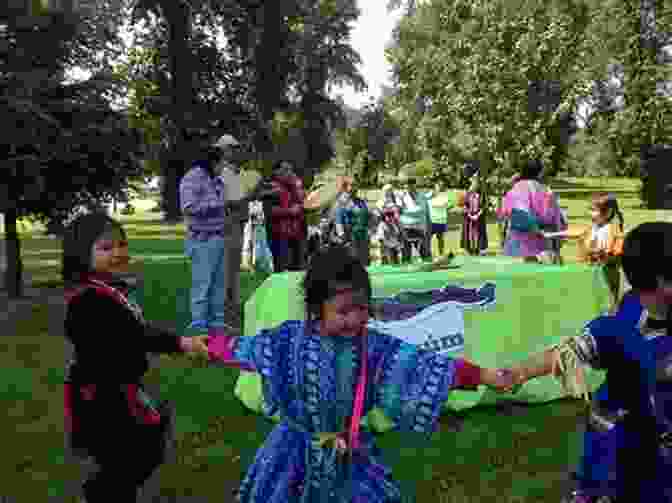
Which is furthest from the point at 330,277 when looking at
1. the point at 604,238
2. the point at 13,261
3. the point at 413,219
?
the point at 413,219

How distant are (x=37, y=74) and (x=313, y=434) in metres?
8.45

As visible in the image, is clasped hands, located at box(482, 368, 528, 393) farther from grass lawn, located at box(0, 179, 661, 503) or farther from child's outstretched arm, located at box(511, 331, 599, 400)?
grass lawn, located at box(0, 179, 661, 503)

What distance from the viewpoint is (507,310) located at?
6.09 metres

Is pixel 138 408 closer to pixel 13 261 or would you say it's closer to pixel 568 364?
pixel 568 364

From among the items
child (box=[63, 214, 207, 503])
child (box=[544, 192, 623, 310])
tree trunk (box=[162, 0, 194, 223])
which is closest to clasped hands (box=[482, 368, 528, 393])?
child (box=[63, 214, 207, 503])

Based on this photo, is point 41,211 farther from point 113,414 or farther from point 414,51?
point 414,51

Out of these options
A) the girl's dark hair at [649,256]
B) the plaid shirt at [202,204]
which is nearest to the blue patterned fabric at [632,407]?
the girl's dark hair at [649,256]

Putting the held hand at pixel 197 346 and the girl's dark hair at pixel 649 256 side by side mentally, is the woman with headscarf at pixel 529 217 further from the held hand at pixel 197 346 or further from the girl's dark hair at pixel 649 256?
the held hand at pixel 197 346

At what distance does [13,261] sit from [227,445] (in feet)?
25.5

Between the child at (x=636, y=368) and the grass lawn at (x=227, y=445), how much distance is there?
1.79m

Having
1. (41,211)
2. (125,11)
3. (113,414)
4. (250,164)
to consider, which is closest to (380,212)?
(41,211)

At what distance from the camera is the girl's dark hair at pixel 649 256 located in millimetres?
2660

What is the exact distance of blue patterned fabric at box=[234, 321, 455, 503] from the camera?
9.20 feet

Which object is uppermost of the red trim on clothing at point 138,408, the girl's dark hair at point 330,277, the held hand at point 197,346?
the girl's dark hair at point 330,277
